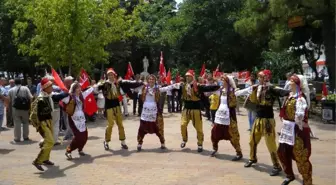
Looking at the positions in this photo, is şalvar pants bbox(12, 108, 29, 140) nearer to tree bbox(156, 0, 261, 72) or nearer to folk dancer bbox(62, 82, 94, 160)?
folk dancer bbox(62, 82, 94, 160)

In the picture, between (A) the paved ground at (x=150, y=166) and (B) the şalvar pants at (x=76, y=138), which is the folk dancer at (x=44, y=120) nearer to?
(A) the paved ground at (x=150, y=166)

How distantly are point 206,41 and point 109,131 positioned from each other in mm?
21611

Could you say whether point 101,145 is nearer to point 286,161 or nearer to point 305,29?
point 286,161

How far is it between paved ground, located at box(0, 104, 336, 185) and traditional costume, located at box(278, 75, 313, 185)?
730 mm

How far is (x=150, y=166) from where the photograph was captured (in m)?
8.34

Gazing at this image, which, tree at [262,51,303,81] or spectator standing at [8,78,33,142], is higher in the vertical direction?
tree at [262,51,303,81]

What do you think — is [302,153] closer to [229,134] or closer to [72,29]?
[229,134]

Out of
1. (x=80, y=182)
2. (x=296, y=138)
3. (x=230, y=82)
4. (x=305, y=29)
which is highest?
(x=305, y=29)

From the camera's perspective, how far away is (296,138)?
642 centimetres

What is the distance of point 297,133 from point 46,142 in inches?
195

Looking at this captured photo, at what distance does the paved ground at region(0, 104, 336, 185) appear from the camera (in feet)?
Result: 23.9

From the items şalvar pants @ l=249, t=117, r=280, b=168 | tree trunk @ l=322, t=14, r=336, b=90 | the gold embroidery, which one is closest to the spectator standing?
şalvar pants @ l=249, t=117, r=280, b=168

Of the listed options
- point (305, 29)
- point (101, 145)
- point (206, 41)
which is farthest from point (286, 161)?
point (206, 41)

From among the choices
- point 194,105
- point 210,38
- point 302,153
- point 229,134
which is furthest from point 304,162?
point 210,38
